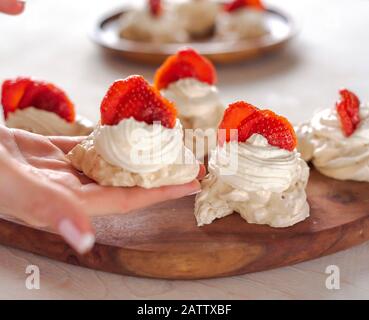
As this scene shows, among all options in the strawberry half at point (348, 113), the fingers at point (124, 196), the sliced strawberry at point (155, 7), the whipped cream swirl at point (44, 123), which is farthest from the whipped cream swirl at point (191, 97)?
the sliced strawberry at point (155, 7)

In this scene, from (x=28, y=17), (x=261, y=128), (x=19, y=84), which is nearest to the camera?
(x=261, y=128)

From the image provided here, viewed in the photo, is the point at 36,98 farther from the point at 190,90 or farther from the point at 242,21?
the point at 242,21

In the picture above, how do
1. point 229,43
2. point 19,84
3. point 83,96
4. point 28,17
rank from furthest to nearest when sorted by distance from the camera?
1. point 28,17
2. point 229,43
3. point 83,96
4. point 19,84

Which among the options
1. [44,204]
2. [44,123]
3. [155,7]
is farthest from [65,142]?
[155,7]

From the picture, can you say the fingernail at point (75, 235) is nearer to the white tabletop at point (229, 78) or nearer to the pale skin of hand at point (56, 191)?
the pale skin of hand at point (56, 191)
